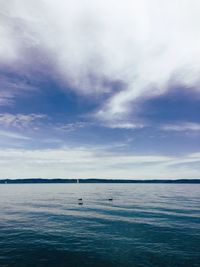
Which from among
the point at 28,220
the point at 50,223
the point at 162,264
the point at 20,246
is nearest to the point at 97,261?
the point at 162,264

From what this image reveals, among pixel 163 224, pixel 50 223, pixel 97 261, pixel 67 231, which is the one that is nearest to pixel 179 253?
pixel 97 261

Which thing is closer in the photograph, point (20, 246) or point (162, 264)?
point (162, 264)

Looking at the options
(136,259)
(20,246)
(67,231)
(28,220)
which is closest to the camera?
(136,259)

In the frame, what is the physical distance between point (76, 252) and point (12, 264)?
761 cm

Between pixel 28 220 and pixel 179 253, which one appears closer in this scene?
pixel 179 253

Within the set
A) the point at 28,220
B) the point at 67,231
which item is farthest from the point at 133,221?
the point at 28,220

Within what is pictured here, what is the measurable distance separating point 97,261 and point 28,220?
25123mm

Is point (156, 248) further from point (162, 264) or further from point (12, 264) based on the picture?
point (12, 264)

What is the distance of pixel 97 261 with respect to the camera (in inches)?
995

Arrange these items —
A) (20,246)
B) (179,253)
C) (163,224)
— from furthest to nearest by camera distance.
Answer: (163,224)
(20,246)
(179,253)

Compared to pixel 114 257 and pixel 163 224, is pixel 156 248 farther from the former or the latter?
pixel 163 224

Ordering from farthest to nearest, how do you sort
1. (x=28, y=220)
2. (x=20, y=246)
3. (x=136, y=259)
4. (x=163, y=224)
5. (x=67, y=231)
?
(x=28, y=220), (x=163, y=224), (x=67, y=231), (x=20, y=246), (x=136, y=259)

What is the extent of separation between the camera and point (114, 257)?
86.8 feet

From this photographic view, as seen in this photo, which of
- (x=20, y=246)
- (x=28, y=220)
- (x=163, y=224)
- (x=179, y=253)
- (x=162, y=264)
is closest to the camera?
(x=162, y=264)
